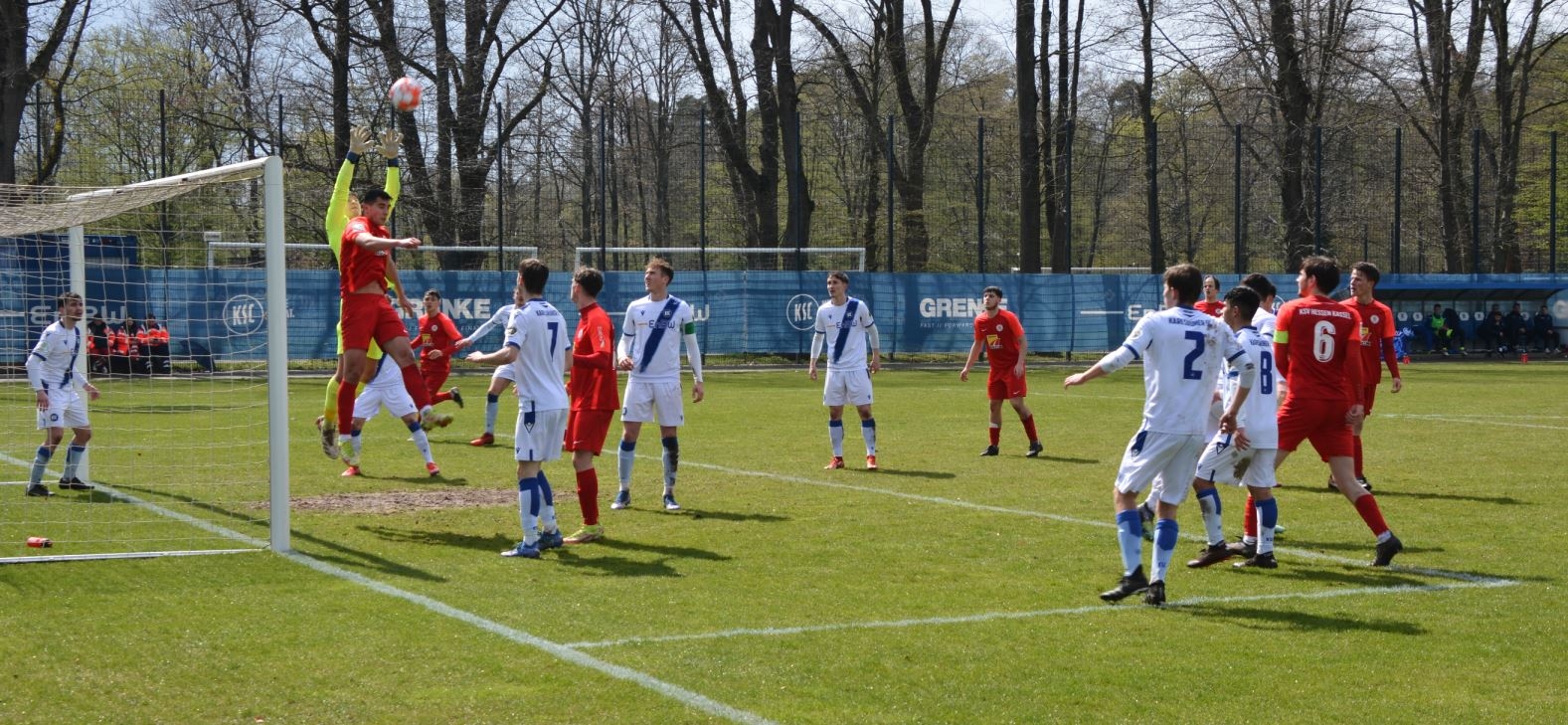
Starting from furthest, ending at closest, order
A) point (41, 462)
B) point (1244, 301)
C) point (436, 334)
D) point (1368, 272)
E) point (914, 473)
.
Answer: point (436, 334) < point (914, 473) < point (1368, 272) < point (41, 462) < point (1244, 301)

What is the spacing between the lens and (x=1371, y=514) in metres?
9.02

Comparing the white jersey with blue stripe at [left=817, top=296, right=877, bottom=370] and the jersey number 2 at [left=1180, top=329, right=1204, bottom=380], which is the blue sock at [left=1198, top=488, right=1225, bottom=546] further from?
the white jersey with blue stripe at [left=817, top=296, right=877, bottom=370]

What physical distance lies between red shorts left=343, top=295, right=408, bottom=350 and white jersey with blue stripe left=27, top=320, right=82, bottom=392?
2975 mm

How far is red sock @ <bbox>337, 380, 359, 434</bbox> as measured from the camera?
36.5 feet

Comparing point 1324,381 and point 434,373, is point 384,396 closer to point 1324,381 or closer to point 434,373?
point 434,373

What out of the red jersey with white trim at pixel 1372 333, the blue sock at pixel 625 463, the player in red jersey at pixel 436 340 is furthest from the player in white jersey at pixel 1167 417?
the player in red jersey at pixel 436 340

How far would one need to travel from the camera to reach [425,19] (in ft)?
125

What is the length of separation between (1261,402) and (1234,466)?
50 centimetres

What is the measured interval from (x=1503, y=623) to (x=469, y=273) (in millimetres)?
28147

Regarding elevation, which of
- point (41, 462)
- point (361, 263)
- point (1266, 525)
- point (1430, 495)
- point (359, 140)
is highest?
point (359, 140)

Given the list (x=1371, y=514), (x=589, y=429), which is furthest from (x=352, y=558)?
(x=1371, y=514)

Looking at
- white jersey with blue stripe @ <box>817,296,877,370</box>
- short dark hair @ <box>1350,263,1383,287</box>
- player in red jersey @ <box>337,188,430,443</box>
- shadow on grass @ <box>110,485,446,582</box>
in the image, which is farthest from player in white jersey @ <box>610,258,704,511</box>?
short dark hair @ <box>1350,263,1383,287</box>

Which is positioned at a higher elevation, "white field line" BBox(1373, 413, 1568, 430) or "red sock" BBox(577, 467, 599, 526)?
"red sock" BBox(577, 467, 599, 526)

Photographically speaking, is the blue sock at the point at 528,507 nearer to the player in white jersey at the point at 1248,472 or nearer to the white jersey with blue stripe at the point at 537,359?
the white jersey with blue stripe at the point at 537,359
